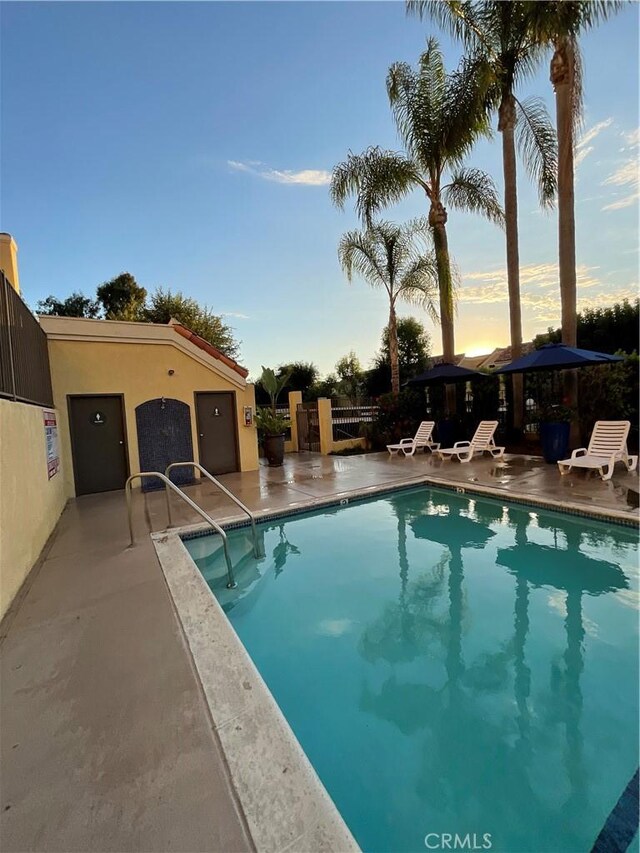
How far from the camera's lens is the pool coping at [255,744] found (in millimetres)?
1773

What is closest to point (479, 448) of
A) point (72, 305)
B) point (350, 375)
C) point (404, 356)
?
point (404, 356)

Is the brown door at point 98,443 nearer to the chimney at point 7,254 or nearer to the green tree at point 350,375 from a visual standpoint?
the chimney at point 7,254

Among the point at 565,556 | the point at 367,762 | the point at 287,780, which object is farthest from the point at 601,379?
the point at 287,780

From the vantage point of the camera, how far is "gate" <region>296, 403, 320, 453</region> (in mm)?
15344

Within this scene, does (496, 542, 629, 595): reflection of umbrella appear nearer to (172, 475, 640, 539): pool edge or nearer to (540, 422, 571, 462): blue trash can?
(172, 475, 640, 539): pool edge

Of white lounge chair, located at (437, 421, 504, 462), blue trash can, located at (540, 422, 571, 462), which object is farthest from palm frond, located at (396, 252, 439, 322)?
blue trash can, located at (540, 422, 571, 462)

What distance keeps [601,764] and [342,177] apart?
15536mm

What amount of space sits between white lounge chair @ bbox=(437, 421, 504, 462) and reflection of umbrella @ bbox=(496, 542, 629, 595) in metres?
5.90

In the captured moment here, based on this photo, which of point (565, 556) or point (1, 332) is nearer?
point (1, 332)

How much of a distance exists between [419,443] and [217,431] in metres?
6.74

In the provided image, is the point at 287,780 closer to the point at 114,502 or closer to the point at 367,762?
the point at 367,762

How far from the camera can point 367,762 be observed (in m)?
2.67

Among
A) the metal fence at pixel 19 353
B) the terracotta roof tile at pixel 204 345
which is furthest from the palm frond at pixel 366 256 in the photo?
the metal fence at pixel 19 353

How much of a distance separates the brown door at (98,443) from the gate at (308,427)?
282 inches
